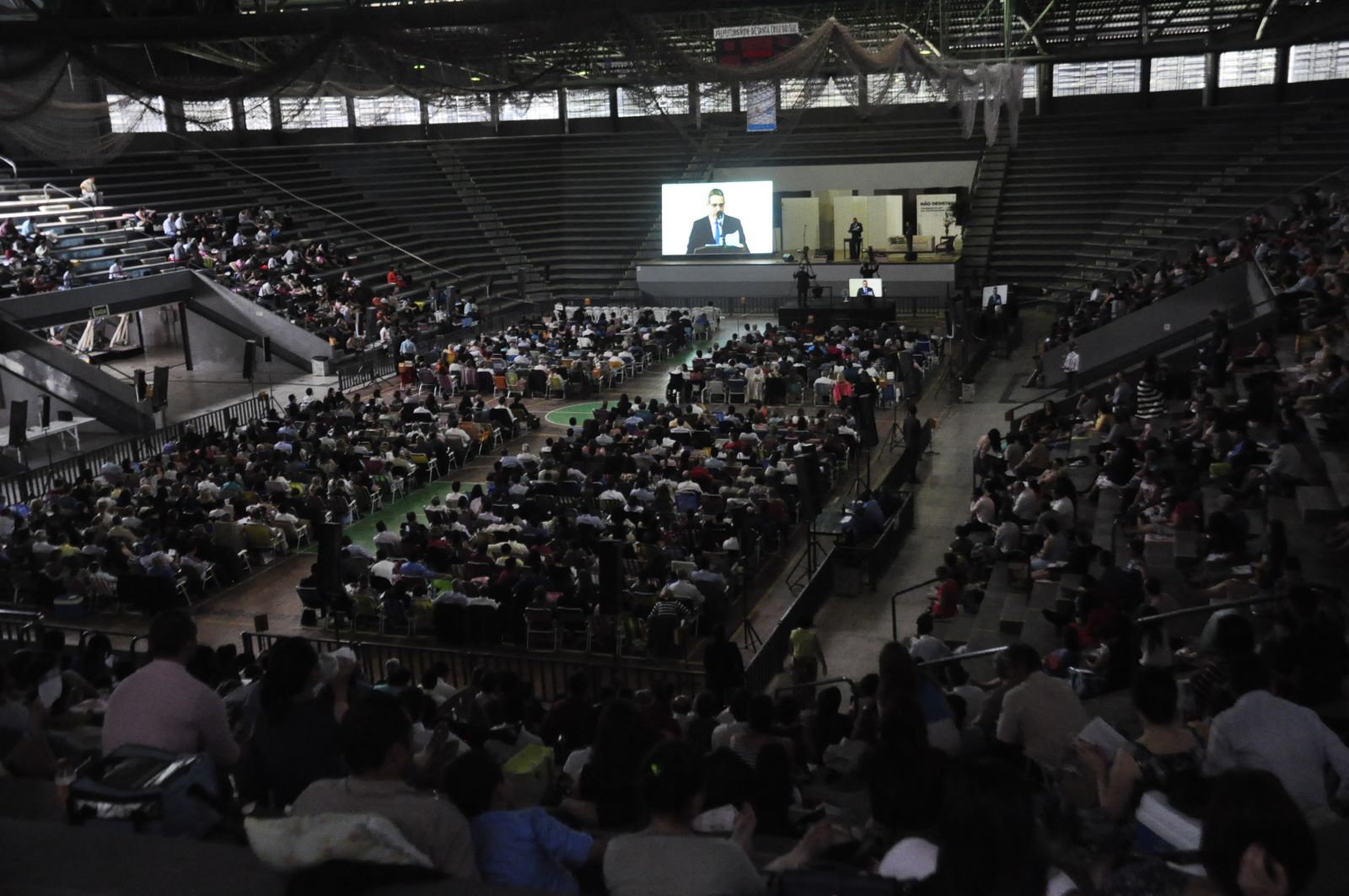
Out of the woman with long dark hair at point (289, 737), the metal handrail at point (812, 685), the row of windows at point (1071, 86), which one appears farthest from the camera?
the row of windows at point (1071, 86)

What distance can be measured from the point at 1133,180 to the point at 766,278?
456 inches

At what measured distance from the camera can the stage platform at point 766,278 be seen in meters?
36.0

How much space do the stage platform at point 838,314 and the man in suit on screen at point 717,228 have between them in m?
5.64

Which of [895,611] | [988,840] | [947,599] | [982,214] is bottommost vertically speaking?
[895,611]

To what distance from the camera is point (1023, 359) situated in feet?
95.7

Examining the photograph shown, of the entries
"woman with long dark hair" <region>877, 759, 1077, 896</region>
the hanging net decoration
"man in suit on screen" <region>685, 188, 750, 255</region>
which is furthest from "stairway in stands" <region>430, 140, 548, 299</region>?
"woman with long dark hair" <region>877, 759, 1077, 896</region>

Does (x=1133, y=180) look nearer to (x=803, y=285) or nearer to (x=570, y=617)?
(x=803, y=285)

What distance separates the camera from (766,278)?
122 feet

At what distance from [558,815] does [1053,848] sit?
197 centimetres

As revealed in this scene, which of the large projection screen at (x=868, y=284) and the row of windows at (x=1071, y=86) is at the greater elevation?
the row of windows at (x=1071, y=86)

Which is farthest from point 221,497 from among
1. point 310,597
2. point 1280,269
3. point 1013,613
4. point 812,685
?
point 1280,269

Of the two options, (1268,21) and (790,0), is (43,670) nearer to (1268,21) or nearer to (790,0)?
(790,0)

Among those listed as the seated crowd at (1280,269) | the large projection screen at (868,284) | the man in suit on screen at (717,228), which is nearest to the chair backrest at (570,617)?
the seated crowd at (1280,269)

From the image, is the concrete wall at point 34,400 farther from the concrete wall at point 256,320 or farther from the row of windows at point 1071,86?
the row of windows at point 1071,86
